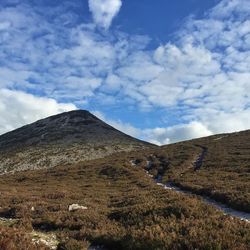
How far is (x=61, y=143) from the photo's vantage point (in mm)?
90562

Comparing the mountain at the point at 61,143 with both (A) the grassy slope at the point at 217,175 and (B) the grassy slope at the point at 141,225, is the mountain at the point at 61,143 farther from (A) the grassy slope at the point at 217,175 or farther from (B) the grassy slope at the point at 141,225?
(B) the grassy slope at the point at 141,225

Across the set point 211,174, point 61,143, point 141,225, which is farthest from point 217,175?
point 61,143

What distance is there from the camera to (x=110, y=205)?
925 inches

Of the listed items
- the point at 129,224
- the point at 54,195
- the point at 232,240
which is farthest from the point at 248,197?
the point at 54,195

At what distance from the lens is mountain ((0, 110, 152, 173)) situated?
75250mm

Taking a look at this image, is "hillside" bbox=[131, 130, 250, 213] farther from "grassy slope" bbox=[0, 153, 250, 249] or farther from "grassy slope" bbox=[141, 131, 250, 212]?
"grassy slope" bbox=[0, 153, 250, 249]

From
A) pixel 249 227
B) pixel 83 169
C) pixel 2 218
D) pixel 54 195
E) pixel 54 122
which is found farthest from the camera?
pixel 54 122

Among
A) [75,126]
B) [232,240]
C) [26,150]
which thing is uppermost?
[75,126]

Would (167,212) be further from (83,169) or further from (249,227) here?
(83,169)

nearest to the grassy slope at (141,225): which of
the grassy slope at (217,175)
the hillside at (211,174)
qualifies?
the grassy slope at (217,175)

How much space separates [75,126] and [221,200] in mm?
94300

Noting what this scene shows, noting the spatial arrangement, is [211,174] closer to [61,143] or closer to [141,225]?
[141,225]

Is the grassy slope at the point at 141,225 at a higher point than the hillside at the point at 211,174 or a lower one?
lower

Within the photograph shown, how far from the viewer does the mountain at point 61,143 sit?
75250 millimetres
